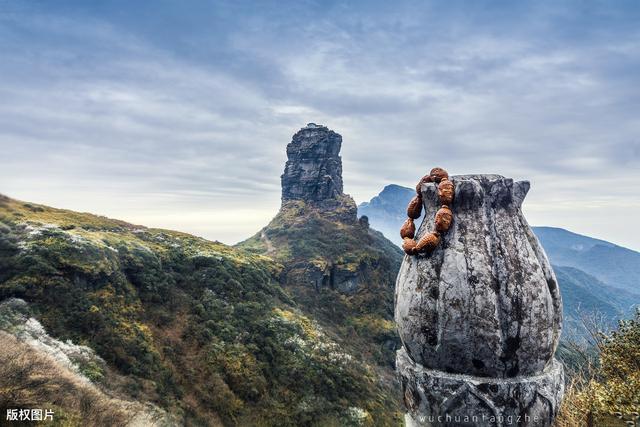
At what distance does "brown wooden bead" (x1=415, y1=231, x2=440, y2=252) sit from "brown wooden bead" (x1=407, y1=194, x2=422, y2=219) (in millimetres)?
723

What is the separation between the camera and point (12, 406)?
779cm

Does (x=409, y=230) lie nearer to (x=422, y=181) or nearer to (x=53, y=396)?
(x=422, y=181)

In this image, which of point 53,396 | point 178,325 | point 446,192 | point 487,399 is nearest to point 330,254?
point 178,325

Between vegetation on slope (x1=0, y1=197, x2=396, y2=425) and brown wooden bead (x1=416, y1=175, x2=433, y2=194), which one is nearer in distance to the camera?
brown wooden bead (x1=416, y1=175, x2=433, y2=194)

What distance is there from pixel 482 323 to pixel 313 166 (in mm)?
103826

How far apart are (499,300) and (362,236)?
259 feet

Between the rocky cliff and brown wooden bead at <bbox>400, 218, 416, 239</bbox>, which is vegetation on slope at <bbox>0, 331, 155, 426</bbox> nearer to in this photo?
brown wooden bead at <bbox>400, 218, 416, 239</bbox>

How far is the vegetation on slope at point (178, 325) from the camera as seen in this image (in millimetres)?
18359

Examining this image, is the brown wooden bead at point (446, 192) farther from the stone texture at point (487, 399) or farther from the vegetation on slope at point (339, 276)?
the vegetation on slope at point (339, 276)

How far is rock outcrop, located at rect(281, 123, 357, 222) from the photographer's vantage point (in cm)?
10206

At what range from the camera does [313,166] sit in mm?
106750

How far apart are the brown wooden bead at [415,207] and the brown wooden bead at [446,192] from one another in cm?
51

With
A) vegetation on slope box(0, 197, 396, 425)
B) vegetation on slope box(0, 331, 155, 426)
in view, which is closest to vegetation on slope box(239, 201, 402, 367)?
vegetation on slope box(0, 197, 396, 425)

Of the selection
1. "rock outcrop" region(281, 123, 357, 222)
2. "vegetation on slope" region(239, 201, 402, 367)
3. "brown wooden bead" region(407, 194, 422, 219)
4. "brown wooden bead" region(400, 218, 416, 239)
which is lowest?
"vegetation on slope" region(239, 201, 402, 367)
